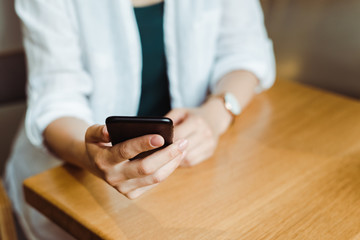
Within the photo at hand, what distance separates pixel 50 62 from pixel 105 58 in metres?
0.12

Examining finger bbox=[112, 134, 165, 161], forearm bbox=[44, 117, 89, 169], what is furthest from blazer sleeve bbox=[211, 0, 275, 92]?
finger bbox=[112, 134, 165, 161]

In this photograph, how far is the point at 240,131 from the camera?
0.72 meters

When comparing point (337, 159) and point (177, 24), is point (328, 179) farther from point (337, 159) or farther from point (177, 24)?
point (177, 24)

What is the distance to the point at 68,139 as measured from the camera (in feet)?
1.91

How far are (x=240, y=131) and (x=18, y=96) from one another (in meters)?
0.69

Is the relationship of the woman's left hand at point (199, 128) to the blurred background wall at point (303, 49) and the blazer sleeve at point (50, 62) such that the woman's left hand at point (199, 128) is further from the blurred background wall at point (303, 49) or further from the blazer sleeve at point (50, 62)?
the blurred background wall at point (303, 49)

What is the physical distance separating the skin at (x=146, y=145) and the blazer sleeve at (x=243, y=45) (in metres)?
0.04

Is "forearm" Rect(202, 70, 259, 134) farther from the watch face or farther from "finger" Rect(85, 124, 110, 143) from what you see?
"finger" Rect(85, 124, 110, 143)

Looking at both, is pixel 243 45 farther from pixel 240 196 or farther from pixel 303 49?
pixel 240 196

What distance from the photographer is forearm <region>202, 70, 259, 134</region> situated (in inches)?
27.7

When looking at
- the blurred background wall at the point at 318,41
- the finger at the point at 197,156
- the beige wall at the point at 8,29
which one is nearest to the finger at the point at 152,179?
the finger at the point at 197,156

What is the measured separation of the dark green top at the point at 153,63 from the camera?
2.71 ft

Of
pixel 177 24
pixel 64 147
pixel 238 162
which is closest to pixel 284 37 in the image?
pixel 177 24

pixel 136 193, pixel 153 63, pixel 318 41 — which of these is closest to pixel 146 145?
pixel 136 193
